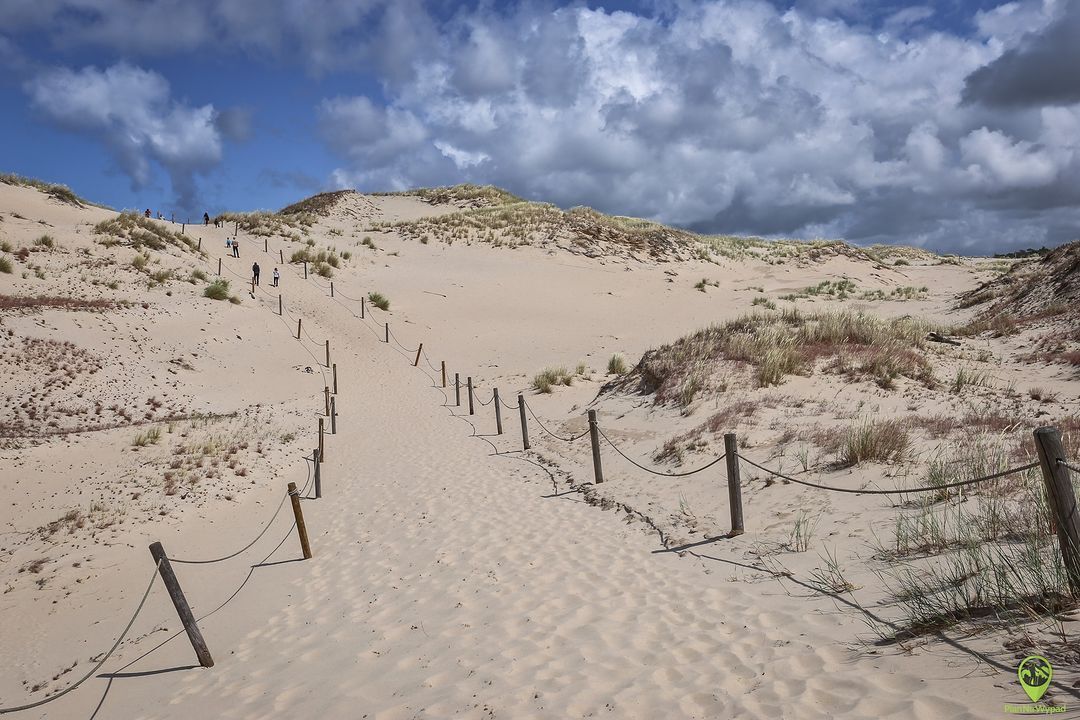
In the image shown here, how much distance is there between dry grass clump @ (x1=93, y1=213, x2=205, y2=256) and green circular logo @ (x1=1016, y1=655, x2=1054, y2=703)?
112ft

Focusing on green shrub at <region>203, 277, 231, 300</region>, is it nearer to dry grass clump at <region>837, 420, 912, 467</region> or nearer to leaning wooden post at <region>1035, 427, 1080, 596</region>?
dry grass clump at <region>837, 420, 912, 467</region>

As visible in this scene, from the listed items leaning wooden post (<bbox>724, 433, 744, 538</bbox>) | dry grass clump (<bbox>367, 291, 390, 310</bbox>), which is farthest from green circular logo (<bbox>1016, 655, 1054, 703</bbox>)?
dry grass clump (<bbox>367, 291, 390, 310</bbox>)

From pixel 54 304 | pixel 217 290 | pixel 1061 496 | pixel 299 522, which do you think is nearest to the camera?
pixel 1061 496

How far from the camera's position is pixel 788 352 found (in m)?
13.7

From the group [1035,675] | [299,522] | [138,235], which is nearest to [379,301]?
[138,235]

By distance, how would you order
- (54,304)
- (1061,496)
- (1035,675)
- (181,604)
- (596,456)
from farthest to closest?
1. (54,304)
2. (596,456)
3. (181,604)
4. (1061,496)
5. (1035,675)

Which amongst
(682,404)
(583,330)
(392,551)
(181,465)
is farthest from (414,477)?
(583,330)

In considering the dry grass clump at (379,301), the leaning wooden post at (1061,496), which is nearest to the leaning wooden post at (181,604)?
the leaning wooden post at (1061,496)

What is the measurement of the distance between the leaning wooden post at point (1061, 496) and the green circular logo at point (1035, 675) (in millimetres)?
759

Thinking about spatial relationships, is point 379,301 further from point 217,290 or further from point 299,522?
point 299,522

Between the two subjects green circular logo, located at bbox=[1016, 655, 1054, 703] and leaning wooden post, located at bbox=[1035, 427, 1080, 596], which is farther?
leaning wooden post, located at bbox=[1035, 427, 1080, 596]

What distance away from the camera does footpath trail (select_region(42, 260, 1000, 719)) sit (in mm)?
4016

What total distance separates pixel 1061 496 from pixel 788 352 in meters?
10.3

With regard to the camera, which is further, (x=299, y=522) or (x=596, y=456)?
(x=596, y=456)
